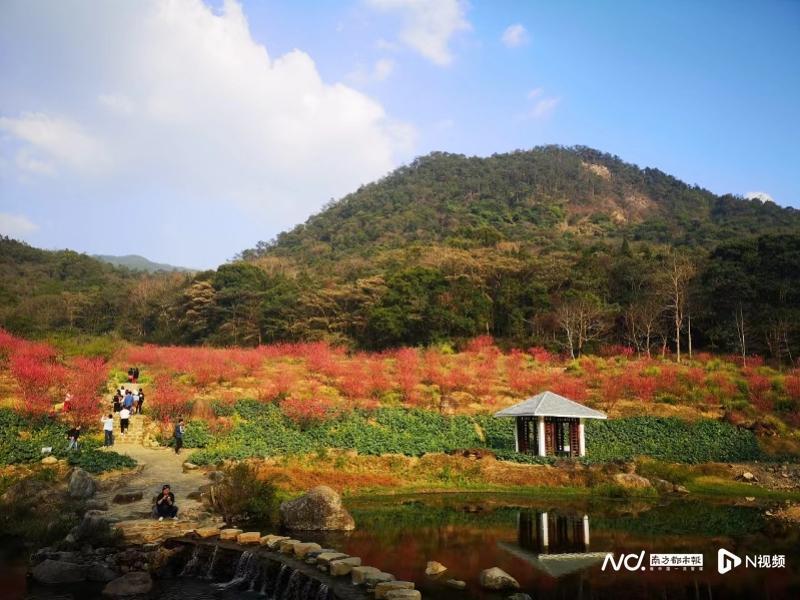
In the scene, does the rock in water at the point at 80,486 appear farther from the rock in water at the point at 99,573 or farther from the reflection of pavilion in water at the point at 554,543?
the reflection of pavilion in water at the point at 554,543

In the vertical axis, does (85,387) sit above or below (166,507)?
above

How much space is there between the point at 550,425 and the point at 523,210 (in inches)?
2646

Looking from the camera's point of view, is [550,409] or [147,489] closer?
[147,489]

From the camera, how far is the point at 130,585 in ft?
31.9

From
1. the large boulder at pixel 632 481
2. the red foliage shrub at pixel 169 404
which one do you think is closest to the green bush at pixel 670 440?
the large boulder at pixel 632 481

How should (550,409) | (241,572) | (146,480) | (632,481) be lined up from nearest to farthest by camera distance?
1. (241,572)
2. (146,480)
3. (632,481)
4. (550,409)

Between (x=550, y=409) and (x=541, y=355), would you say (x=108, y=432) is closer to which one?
(x=550, y=409)

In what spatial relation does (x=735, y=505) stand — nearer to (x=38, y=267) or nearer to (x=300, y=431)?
(x=300, y=431)

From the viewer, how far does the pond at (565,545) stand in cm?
983

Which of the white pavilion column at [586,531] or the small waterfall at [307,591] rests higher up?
the small waterfall at [307,591]

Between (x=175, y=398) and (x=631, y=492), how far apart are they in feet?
54.5

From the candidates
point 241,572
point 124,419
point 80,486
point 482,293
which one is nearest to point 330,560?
point 241,572

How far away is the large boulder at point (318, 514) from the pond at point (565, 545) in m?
0.43

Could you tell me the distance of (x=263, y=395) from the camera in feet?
81.4
